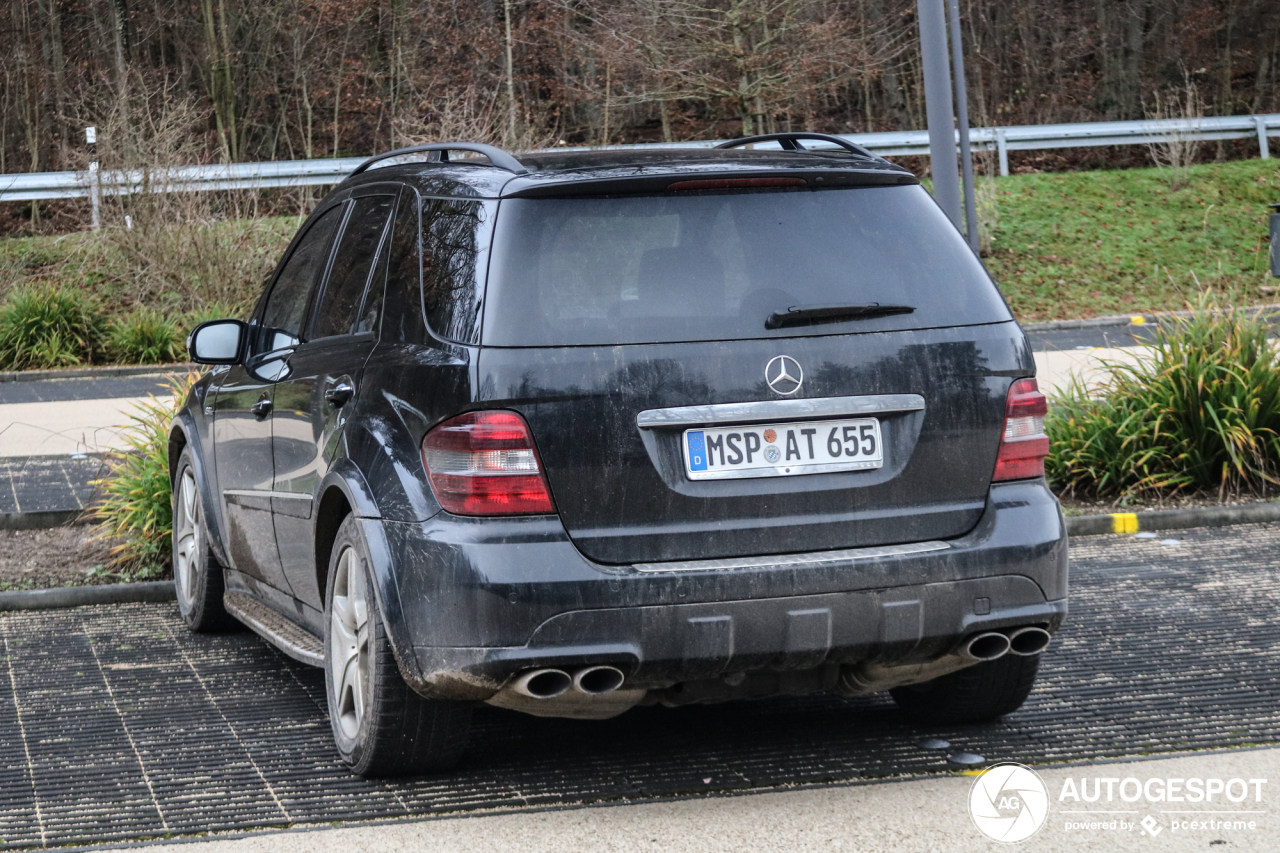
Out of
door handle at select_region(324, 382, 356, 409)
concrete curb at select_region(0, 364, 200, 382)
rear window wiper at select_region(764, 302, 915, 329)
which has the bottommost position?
door handle at select_region(324, 382, 356, 409)

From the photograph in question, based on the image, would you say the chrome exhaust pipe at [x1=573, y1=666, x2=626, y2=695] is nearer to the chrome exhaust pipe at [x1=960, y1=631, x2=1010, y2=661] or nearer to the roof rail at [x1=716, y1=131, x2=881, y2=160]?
the chrome exhaust pipe at [x1=960, y1=631, x2=1010, y2=661]

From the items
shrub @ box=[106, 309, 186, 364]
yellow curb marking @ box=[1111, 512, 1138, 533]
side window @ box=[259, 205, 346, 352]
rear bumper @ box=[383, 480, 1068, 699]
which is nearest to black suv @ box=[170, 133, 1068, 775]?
rear bumper @ box=[383, 480, 1068, 699]

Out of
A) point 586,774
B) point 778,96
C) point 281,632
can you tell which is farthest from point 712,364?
point 778,96

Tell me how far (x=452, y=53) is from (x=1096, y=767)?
3095cm

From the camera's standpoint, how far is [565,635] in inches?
145

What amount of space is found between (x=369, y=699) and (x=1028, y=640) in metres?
1.85

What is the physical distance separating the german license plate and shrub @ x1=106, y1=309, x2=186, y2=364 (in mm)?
15966

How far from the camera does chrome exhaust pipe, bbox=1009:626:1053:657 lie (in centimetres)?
405

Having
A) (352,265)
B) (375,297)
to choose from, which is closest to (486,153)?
(375,297)

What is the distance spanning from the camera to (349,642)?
14.3 feet

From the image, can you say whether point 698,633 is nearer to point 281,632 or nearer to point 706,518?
point 706,518

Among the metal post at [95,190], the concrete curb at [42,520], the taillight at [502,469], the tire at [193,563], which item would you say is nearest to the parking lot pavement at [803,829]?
the taillight at [502,469]

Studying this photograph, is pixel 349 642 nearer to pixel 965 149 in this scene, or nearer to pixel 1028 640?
pixel 1028 640

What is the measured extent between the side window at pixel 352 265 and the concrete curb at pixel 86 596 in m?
2.76
